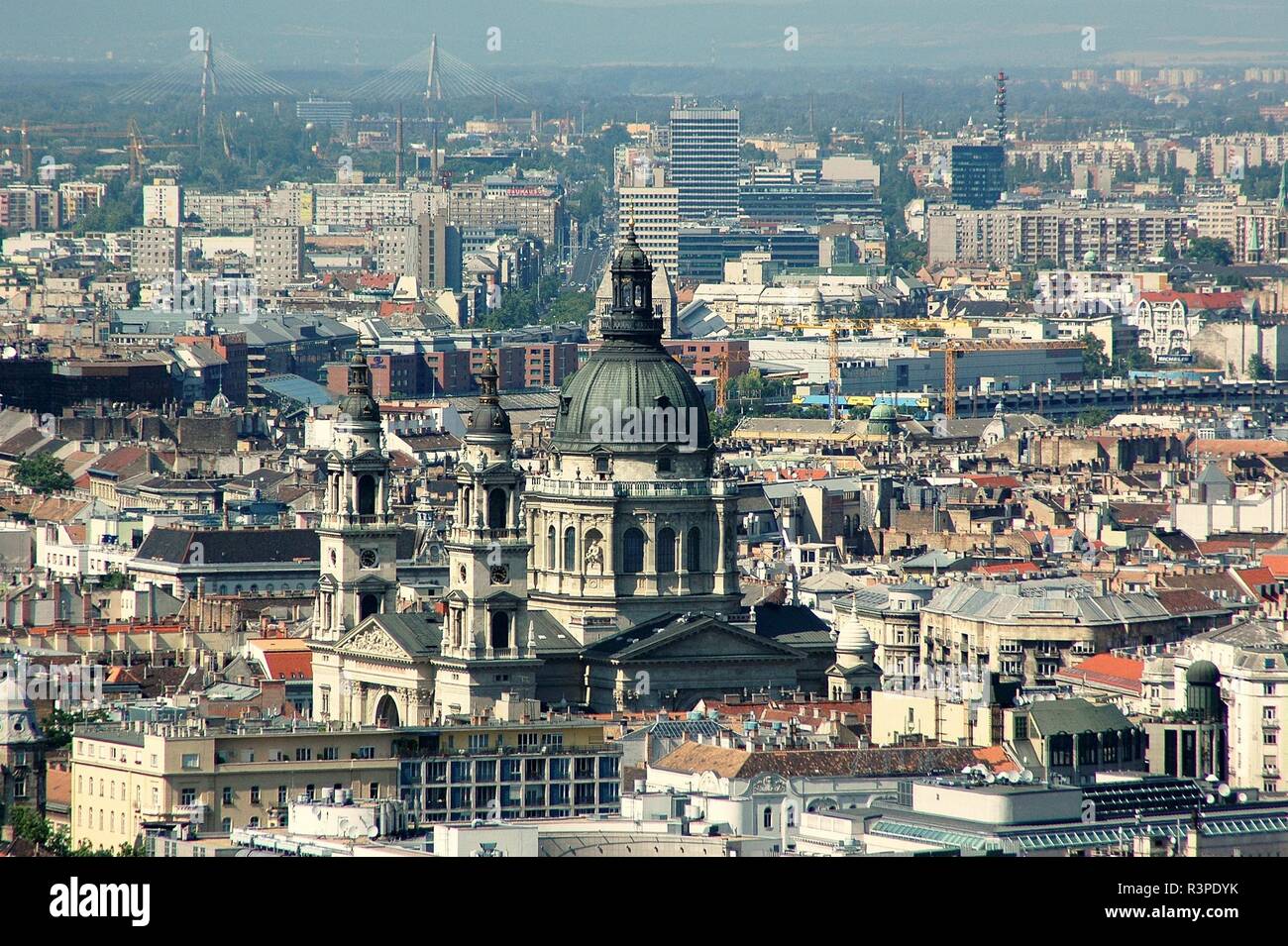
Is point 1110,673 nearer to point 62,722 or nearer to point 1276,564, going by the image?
point 62,722

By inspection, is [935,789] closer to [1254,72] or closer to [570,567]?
[570,567]

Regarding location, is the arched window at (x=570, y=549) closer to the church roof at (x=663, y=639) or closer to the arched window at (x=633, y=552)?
the arched window at (x=633, y=552)

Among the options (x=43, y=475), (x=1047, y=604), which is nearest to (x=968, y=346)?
(x=43, y=475)

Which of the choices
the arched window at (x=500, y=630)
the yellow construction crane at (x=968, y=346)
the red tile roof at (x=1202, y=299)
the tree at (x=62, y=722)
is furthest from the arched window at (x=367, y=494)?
the red tile roof at (x=1202, y=299)

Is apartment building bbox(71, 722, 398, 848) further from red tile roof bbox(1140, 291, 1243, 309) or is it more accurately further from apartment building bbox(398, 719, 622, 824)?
red tile roof bbox(1140, 291, 1243, 309)

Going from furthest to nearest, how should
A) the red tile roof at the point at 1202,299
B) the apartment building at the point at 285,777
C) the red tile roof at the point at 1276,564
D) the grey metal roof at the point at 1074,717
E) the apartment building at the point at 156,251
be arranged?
1. the apartment building at the point at 156,251
2. the red tile roof at the point at 1202,299
3. the red tile roof at the point at 1276,564
4. the grey metal roof at the point at 1074,717
5. the apartment building at the point at 285,777
